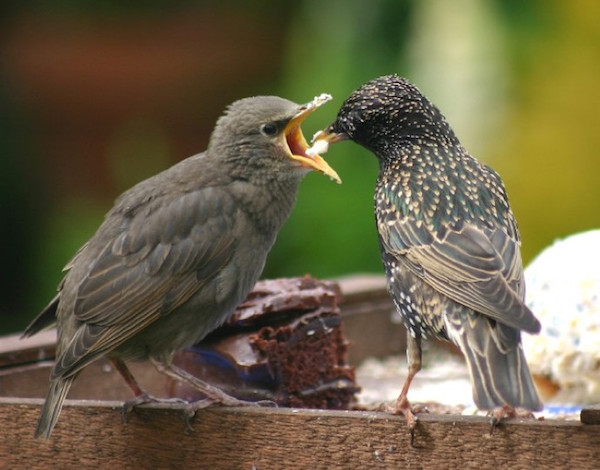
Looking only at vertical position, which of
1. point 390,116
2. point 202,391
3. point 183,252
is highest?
point 390,116

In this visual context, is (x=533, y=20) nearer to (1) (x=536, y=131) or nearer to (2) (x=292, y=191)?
(1) (x=536, y=131)

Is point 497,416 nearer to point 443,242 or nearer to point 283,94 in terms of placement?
point 443,242

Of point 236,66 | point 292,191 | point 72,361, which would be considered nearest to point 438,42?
point 236,66

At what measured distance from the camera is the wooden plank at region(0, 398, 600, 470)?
283 cm

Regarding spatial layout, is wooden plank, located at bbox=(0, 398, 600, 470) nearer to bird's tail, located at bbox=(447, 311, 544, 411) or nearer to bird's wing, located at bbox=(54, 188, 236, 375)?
bird's tail, located at bbox=(447, 311, 544, 411)

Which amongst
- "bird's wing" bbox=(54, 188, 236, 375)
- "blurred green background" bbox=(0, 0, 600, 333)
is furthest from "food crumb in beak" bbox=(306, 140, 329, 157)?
"blurred green background" bbox=(0, 0, 600, 333)

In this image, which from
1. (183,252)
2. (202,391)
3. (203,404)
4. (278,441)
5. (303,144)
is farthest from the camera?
(303,144)

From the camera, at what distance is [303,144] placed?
389 centimetres

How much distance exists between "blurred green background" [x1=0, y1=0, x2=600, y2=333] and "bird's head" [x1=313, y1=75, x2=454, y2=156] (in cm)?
233

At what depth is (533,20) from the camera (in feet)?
21.1

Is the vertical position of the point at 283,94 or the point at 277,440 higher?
the point at 283,94

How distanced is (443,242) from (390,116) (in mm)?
579

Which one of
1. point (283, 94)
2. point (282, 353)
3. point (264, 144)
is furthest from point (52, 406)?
point (283, 94)

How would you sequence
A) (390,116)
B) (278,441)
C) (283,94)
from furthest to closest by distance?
1. (283,94)
2. (390,116)
3. (278,441)
